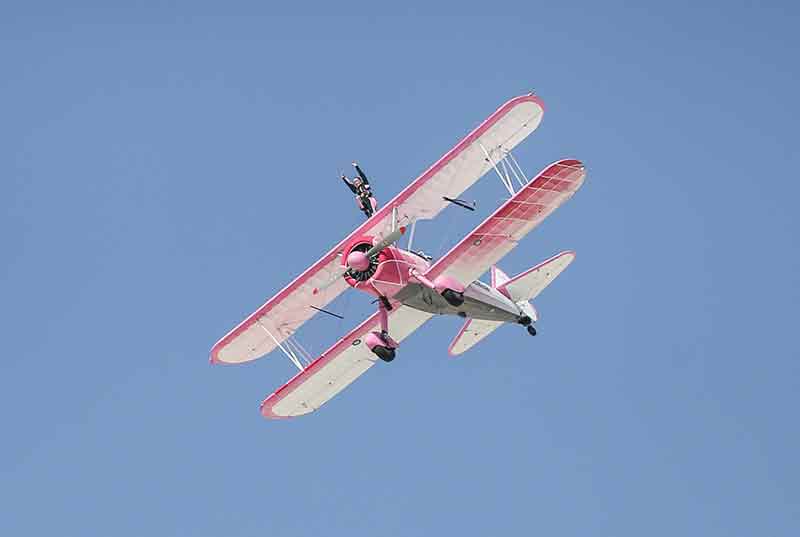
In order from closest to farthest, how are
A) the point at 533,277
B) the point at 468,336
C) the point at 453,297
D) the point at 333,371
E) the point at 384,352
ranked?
1. the point at 453,297
2. the point at 384,352
3. the point at 333,371
4. the point at 533,277
5. the point at 468,336

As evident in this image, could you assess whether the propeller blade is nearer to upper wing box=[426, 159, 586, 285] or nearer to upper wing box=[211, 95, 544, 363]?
upper wing box=[211, 95, 544, 363]

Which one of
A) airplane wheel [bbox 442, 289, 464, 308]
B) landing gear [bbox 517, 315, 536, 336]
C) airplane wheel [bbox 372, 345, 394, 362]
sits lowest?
landing gear [bbox 517, 315, 536, 336]

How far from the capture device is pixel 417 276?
95.6 ft

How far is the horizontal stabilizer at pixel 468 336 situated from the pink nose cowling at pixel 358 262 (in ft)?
17.5

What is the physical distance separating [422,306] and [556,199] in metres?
4.16

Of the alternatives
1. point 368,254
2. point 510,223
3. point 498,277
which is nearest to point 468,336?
point 498,277

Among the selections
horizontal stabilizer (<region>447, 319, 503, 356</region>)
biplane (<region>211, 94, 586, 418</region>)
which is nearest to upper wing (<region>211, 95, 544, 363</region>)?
biplane (<region>211, 94, 586, 418</region>)

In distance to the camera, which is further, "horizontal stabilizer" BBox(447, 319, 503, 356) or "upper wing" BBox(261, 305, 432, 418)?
"horizontal stabilizer" BBox(447, 319, 503, 356)

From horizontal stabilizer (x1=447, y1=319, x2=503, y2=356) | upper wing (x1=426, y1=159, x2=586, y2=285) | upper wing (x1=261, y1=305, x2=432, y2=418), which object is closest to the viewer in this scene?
upper wing (x1=426, y1=159, x2=586, y2=285)

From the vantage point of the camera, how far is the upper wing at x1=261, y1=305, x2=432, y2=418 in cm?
3077

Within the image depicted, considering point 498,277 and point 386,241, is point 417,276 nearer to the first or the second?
point 386,241

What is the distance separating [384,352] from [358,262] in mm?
2034

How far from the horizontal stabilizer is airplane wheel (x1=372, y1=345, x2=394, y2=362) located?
4619mm

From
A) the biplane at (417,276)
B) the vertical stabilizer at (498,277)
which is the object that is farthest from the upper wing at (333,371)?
the vertical stabilizer at (498,277)
